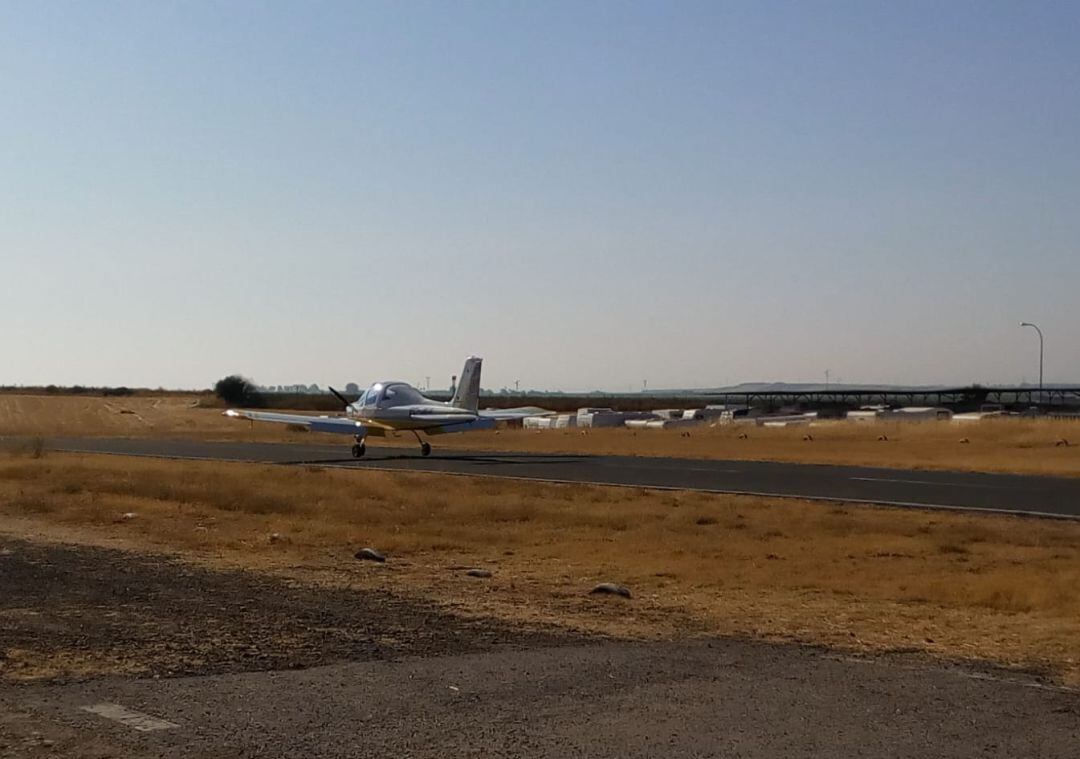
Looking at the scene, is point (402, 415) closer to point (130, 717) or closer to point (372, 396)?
point (372, 396)

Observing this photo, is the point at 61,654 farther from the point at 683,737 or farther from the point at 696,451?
the point at 696,451

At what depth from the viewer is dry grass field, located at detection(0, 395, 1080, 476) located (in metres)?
45.5

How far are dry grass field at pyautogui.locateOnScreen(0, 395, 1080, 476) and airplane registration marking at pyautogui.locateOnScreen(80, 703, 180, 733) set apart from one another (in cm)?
3573

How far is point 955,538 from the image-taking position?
21.8m

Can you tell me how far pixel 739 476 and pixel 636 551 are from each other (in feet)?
54.9

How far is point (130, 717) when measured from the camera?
7809 millimetres

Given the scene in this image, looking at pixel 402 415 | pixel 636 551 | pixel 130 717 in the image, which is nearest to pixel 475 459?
pixel 402 415

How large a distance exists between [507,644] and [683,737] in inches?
145

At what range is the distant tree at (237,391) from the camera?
16062 centimetres

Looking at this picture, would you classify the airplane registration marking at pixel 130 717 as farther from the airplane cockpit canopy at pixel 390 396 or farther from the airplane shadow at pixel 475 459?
the airplane cockpit canopy at pixel 390 396

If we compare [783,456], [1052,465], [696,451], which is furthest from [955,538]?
[696,451]

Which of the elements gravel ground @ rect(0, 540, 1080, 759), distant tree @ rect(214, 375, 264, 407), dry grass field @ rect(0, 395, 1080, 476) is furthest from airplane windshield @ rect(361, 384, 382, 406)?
distant tree @ rect(214, 375, 264, 407)

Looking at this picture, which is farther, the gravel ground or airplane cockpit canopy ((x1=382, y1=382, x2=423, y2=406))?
airplane cockpit canopy ((x1=382, y1=382, x2=423, y2=406))

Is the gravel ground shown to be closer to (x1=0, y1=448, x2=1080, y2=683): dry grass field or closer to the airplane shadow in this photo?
(x1=0, y1=448, x2=1080, y2=683): dry grass field
